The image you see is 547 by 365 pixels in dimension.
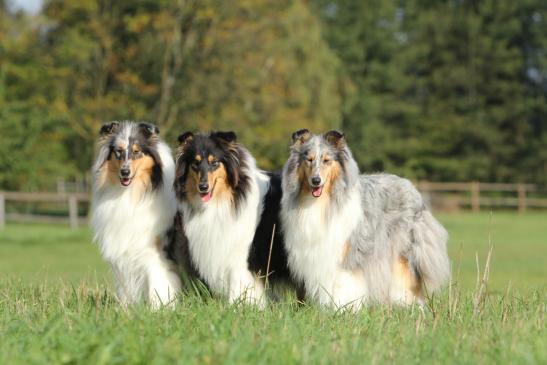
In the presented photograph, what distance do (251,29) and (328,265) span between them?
23.6m

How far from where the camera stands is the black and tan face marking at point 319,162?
6.95m

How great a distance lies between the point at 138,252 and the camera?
748cm

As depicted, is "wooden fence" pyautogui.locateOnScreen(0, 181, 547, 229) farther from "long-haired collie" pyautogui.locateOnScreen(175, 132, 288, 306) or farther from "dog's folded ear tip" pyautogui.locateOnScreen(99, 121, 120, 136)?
"long-haired collie" pyautogui.locateOnScreen(175, 132, 288, 306)

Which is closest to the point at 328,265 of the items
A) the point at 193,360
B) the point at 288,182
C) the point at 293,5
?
the point at 288,182

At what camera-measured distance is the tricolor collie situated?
7414 millimetres

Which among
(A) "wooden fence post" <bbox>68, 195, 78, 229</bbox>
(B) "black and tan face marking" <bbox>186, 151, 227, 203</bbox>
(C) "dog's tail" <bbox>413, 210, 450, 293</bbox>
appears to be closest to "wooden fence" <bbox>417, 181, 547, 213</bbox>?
(A) "wooden fence post" <bbox>68, 195, 78, 229</bbox>

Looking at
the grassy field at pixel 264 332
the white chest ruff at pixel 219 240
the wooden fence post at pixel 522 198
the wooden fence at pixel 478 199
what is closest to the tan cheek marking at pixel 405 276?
the grassy field at pixel 264 332

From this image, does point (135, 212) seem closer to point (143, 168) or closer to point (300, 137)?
point (143, 168)

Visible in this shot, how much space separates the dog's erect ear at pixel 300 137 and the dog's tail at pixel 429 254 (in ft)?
4.78

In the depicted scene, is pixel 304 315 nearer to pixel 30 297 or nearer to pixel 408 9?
pixel 30 297

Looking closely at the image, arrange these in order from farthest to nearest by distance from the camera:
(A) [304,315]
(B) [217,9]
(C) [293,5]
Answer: (C) [293,5] < (B) [217,9] < (A) [304,315]

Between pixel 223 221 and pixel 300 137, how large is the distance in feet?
3.37

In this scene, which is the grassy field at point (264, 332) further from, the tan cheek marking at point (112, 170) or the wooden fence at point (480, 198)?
the wooden fence at point (480, 198)

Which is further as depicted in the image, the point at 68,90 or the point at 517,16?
the point at 517,16
